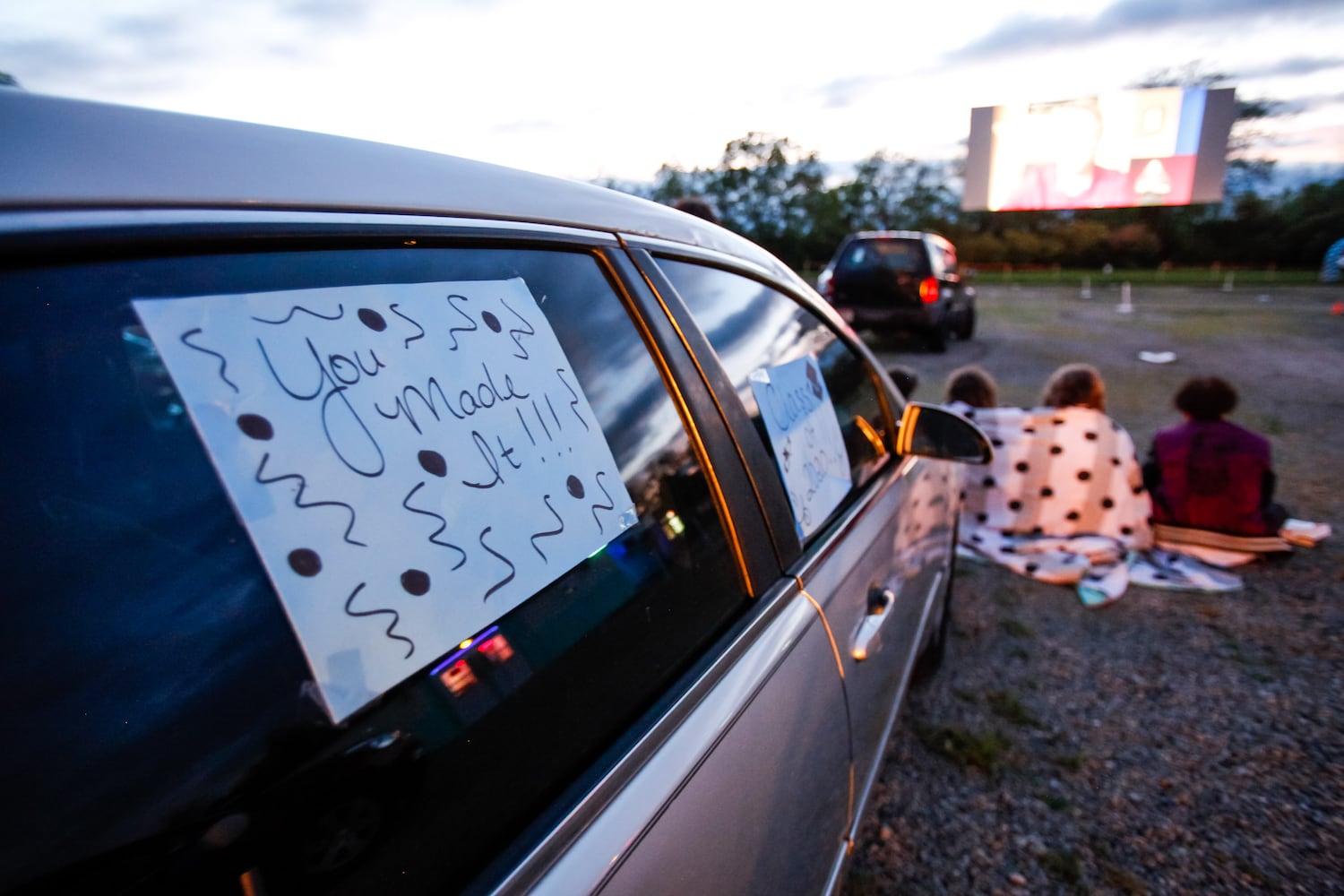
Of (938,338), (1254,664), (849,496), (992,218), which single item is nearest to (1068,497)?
(1254,664)

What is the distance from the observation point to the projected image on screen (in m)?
13.6

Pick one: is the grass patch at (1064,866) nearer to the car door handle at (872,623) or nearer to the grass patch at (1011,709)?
the grass patch at (1011,709)

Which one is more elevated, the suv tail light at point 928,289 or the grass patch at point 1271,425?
the suv tail light at point 928,289

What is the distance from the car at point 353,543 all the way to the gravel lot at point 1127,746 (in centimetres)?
125

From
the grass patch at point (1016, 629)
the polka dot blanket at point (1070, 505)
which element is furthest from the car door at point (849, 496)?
the polka dot blanket at point (1070, 505)

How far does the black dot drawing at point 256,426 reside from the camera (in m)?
0.56

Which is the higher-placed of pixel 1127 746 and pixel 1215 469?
pixel 1215 469

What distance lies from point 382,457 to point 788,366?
1056 mm

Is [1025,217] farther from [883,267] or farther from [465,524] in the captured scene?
[465,524]

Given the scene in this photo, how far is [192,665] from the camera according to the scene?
0.54 metres

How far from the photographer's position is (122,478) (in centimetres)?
53

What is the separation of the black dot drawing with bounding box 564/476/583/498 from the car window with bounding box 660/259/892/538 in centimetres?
49

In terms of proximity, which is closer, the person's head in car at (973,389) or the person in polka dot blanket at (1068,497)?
the person in polka dot blanket at (1068,497)

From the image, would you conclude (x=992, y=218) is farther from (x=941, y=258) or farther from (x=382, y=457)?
(x=382, y=457)
